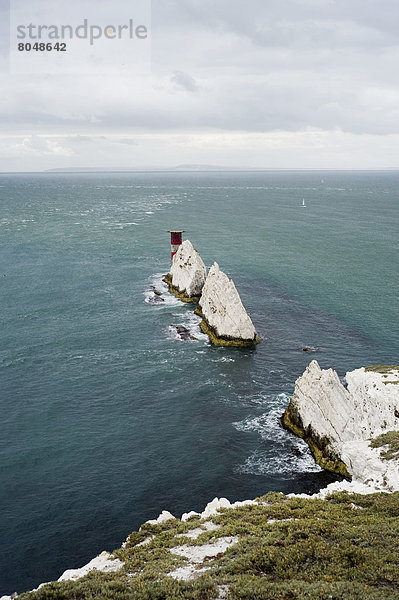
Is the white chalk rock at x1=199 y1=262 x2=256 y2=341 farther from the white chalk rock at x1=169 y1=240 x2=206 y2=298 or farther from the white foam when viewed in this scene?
the white foam

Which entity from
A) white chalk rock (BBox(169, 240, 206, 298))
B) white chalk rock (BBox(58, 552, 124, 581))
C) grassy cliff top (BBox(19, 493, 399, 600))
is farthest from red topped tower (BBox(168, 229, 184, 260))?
white chalk rock (BBox(58, 552, 124, 581))

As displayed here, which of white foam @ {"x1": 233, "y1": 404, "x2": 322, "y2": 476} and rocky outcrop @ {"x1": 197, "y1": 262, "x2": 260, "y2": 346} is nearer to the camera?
white foam @ {"x1": 233, "y1": 404, "x2": 322, "y2": 476}

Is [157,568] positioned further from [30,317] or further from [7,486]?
[30,317]

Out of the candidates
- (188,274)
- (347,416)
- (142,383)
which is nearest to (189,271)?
(188,274)

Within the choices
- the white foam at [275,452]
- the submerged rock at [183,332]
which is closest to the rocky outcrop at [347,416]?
the white foam at [275,452]

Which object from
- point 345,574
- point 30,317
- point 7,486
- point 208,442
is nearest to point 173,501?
point 208,442

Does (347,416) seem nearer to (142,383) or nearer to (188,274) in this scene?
(142,383)
